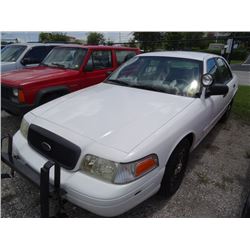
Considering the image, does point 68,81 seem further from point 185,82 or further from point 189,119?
point 189,119

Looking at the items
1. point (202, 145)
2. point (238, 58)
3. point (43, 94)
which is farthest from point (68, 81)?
point (238, 58)

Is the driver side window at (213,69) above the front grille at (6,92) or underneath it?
above

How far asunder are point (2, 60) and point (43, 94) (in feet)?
11.9

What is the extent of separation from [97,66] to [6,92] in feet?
6.71

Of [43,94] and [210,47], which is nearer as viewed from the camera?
[43,94]

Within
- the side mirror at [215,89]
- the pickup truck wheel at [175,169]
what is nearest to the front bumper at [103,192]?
the pickup truck wheel at [175,169]

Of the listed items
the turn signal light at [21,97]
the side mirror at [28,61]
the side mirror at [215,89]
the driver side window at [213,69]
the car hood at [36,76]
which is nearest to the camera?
the side mirror at [215,89]

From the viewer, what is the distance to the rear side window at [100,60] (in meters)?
5.29

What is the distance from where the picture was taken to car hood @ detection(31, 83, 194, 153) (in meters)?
2.18

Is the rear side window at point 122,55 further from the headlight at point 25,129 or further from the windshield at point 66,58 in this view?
the headlight at point 25,129

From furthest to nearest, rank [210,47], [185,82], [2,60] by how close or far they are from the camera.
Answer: [210,47]
[2,60]
[185,82]

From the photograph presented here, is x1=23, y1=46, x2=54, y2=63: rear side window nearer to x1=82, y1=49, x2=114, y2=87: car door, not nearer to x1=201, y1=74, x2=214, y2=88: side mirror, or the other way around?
x1=82, y1=49, x2=114, y2=87: car door

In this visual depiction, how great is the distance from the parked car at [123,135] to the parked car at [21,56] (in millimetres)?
4058

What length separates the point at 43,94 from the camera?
4.27 m
